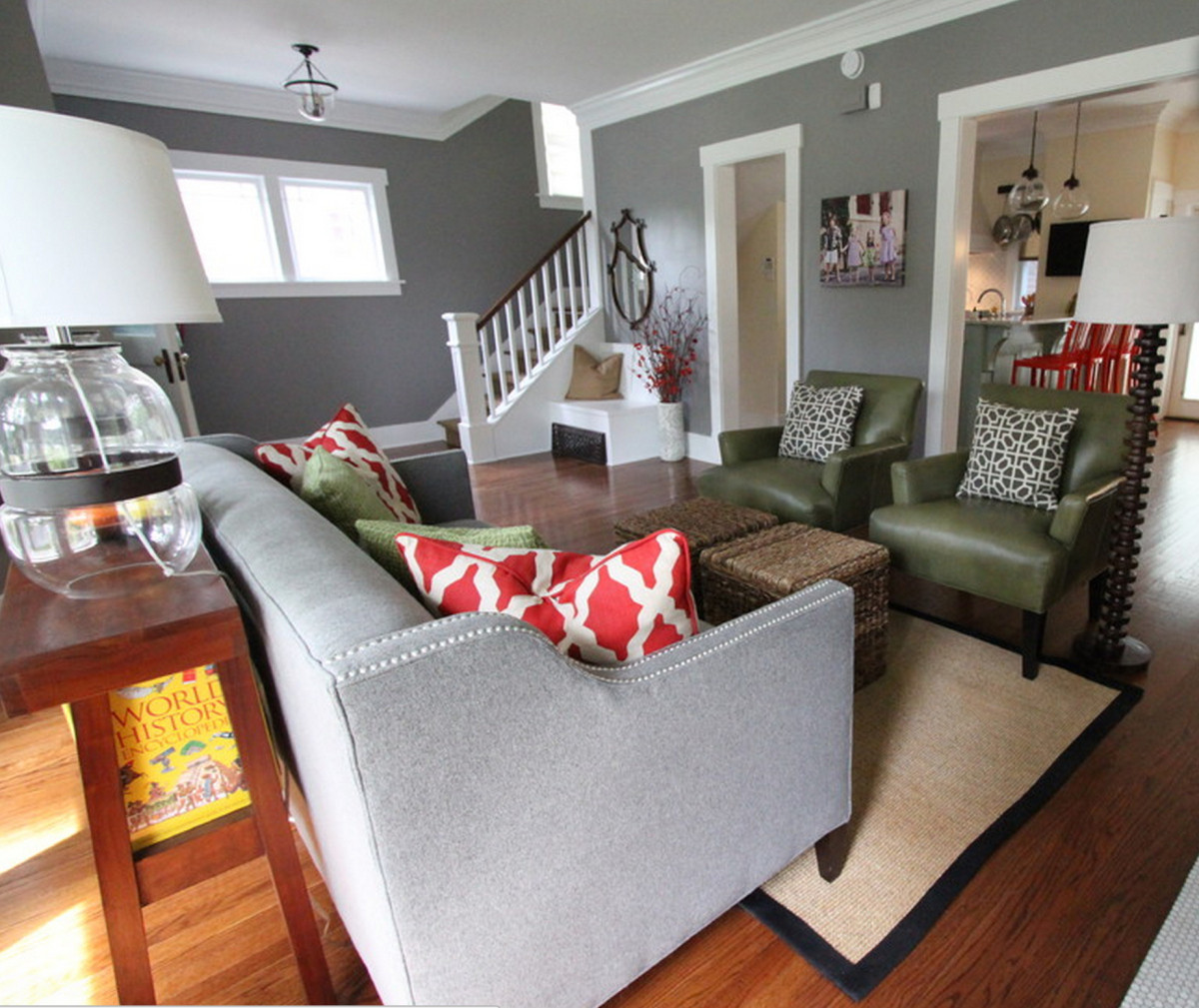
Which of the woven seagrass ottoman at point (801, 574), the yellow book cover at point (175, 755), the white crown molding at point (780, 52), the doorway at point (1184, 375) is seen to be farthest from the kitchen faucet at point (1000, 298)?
the yellow book cover at point (175, 755)

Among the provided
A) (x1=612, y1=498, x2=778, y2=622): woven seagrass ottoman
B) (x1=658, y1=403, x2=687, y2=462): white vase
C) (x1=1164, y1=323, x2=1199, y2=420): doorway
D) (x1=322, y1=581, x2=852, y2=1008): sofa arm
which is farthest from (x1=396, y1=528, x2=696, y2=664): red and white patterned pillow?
(x1=1164, y1=323, x2=1199, y2=420): doorway

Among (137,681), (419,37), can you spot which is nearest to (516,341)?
(419,37)

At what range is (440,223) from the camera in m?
6.14

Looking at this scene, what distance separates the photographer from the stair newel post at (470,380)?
519 centimetres

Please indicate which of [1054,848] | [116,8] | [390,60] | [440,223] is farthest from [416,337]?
[1054,848]

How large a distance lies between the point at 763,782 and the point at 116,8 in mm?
4669

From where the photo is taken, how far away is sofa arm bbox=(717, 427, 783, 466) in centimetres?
337

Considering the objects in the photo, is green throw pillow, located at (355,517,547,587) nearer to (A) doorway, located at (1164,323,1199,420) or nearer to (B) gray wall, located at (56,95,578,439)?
(B) gray wall, located at (56,95,578,439)

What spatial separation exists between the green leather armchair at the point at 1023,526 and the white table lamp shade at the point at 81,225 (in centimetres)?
223

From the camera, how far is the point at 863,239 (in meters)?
3.96

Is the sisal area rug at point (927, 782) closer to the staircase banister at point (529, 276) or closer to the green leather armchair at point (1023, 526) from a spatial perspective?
the green leather armchair at point (1023, 526)

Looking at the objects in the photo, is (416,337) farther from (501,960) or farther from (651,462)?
(501,960)

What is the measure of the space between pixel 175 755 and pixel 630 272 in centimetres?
517

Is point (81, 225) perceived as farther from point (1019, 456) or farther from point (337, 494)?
point (1019, 456)
